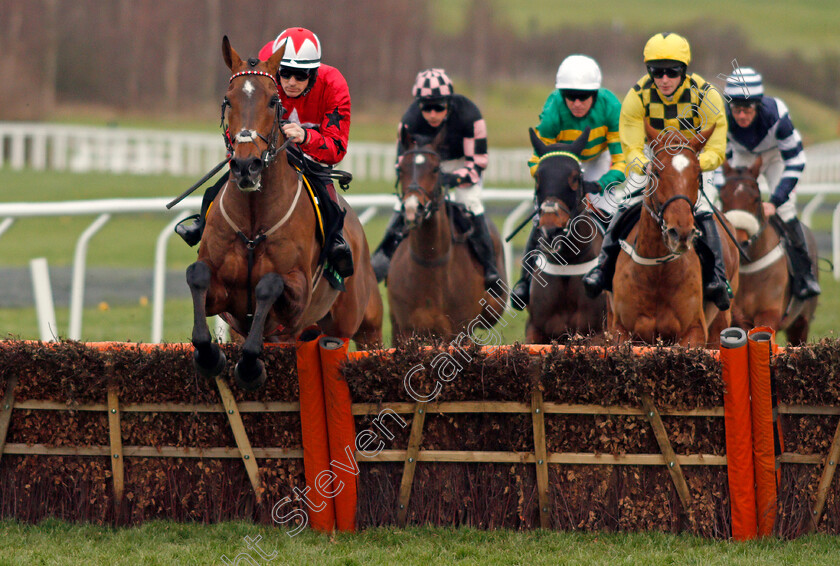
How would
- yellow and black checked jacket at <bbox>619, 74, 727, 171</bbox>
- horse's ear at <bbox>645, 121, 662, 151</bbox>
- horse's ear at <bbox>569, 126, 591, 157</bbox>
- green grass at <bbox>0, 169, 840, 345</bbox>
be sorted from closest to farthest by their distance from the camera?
1. horse's ear at <bbox>645, 121, 662, 151</bbox>
2. yellow and black checked jacket at <bbox>619, 74, 727, 171</bbox>
3. horse's ear at <bbox>569, 126, 591, 157</bbox>
4. green grass at <bbox>0, 169, 840, 345</bbox>

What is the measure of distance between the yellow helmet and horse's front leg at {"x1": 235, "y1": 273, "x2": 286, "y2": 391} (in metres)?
2.67

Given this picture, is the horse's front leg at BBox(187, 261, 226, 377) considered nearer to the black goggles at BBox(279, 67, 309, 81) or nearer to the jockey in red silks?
the jockey in red silks

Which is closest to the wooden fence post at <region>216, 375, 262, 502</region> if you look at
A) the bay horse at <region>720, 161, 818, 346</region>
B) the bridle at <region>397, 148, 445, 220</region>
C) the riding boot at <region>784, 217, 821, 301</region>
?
the bridle at <region>397, 148, 445, 220</region>

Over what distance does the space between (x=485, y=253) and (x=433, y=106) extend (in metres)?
1.09

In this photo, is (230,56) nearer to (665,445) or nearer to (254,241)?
(254,241)

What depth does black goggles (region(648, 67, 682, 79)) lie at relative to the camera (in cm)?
593

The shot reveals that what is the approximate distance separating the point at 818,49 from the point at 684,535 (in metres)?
47.1

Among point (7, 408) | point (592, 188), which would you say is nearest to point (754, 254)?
point (592, 188)

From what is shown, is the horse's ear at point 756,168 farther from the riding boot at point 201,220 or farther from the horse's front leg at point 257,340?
the horse's front leg at point 257,340

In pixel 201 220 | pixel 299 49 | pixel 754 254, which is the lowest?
pixel 754 254

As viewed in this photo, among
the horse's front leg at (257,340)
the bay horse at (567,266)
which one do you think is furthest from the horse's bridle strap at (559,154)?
the horse's front leg at (257,340)

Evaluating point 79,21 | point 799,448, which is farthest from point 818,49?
point 799,448

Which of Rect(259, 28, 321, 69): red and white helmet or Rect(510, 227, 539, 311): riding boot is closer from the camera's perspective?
Rect(259, 28, 321, 69): red and white helmet

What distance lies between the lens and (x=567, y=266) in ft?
21.7
